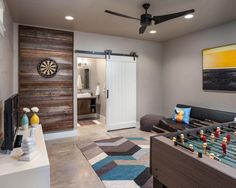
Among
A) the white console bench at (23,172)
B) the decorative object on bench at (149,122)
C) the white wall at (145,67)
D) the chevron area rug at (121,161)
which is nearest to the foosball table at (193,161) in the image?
the chevron area rug at (121,161)

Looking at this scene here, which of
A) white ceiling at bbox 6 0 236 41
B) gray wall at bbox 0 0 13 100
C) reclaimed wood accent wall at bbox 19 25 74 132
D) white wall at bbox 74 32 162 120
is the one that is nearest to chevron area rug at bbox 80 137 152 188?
reclaimed wood accent wall at bbox 19 25 74 132

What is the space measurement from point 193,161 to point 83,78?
602 centimetres

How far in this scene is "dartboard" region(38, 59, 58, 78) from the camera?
158 inches

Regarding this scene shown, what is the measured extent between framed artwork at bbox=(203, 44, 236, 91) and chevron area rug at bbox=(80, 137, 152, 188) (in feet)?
6.94

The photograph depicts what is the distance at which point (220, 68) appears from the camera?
390 centimetres

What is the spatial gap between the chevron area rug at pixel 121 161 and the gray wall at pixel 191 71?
70.9 inches

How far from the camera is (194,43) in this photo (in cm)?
451

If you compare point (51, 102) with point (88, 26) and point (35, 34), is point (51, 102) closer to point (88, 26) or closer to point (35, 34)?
point (35, 34)

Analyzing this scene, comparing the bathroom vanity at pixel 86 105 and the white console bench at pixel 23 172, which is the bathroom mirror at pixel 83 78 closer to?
the bathroom vanity at pixel 86 105

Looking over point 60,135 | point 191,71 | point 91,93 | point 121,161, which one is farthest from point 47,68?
point 191,71

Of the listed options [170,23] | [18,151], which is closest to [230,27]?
[170,23]

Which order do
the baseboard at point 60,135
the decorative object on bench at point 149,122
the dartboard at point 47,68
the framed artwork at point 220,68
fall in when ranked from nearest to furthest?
1. the framed artwork at point 220,68
2. the dartboard at point 47,68
3. the baseboard at point 60,135
4. the decorative object on bench at point 149,122

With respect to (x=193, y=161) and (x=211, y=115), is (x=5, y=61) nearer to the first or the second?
(x=193, y=161)

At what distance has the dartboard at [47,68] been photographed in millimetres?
4004
